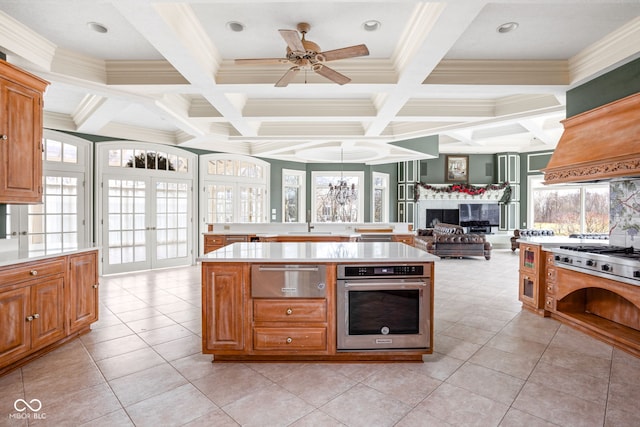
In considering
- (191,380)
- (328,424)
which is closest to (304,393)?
(328,424)

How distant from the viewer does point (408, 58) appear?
3.16 m

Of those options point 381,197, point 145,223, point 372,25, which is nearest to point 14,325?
point 372,25

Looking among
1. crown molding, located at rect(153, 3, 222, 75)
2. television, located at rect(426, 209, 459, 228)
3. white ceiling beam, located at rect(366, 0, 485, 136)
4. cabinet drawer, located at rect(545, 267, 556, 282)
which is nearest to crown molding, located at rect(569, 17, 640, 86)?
white ceiling beam, located at rect(366, 0, 485, 136)

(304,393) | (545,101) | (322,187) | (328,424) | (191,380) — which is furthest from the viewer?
(322,187)

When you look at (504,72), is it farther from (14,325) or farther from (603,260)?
(14,325)

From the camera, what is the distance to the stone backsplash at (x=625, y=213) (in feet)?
10.8

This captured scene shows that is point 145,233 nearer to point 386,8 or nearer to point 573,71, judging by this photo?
point 386,8

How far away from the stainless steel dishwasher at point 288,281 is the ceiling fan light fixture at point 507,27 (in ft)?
8.84

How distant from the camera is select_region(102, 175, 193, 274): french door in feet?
20.1

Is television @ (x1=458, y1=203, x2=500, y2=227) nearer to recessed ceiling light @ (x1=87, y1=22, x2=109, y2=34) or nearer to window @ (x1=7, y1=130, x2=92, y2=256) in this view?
window @ (x1=7, y1=130, x2=92, y2=256)

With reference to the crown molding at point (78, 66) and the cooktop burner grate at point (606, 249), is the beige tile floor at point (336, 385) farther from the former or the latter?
the crown molding at point (78, 66)

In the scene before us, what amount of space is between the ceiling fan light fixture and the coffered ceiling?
2.4 inches

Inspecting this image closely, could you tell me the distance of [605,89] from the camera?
3398 millimetres

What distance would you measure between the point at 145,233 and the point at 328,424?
6.00 m
